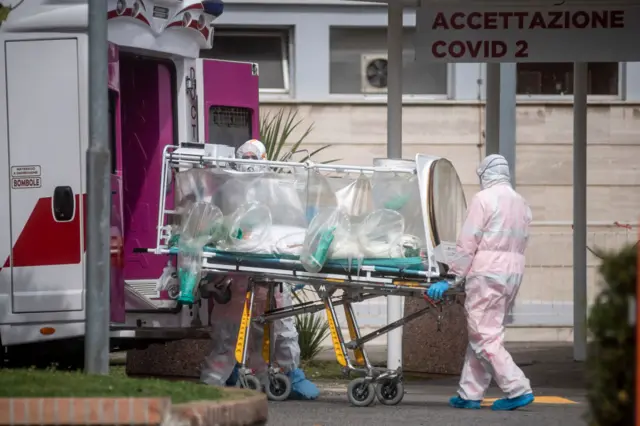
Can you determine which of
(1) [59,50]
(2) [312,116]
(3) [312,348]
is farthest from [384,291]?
(2) [312,116]

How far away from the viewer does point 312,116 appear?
16547mm

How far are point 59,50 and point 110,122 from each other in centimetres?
62

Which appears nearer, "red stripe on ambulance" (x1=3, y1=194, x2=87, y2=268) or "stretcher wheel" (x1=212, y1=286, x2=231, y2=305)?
"red stripe on ambulance" (x1=3, y1=194, x2=87, y2=268)

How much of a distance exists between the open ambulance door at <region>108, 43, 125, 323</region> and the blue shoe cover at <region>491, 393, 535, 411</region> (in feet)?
8.48

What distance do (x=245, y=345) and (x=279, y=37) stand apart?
7.99 meters

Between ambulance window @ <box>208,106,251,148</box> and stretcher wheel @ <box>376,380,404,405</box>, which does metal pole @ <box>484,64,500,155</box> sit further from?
stretcher wheel @ <box>376,380,404,405</box>

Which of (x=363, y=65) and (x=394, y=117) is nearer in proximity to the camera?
(x=394, y=117)

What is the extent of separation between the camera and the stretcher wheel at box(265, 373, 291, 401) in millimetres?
9551

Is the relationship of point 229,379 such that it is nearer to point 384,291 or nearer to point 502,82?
point 384,291

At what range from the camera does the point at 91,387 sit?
5.70 m

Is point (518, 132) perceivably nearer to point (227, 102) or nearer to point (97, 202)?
point (227, 102)

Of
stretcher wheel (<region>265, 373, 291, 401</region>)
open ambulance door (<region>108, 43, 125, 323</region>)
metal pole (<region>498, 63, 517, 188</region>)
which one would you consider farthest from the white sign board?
metal pole (<region>498, 63, 517, 188</region>)

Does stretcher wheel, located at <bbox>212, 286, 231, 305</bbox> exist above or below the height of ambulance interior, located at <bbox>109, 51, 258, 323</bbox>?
below

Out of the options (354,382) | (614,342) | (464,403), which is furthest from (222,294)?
(614,342)
